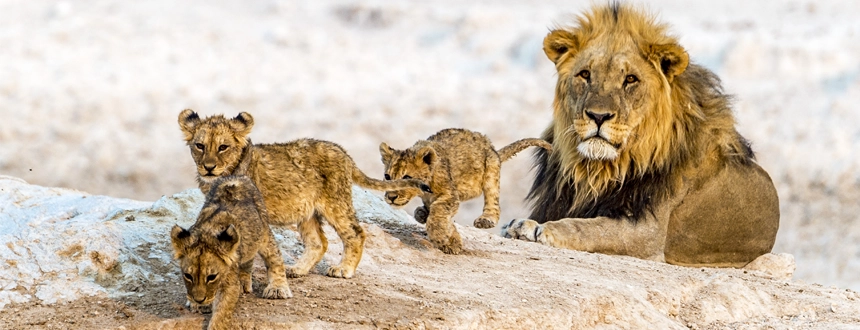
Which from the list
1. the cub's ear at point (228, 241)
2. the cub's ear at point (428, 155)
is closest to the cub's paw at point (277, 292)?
the cub's ear at point (228, 241)

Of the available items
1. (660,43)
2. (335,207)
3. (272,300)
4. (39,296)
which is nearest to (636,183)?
(660,43)

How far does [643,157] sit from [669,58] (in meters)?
0.56

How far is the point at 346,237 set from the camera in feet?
18.6

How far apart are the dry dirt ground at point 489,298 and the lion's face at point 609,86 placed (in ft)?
2.56

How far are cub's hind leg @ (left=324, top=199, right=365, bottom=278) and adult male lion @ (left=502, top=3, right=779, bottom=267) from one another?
1.88 metres

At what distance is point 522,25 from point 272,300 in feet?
38.8

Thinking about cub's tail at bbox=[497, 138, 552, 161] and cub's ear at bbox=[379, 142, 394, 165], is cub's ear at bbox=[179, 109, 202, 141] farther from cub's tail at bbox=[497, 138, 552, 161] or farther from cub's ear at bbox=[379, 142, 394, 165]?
cub's tail at bbox=[497, 138, 552, 161]

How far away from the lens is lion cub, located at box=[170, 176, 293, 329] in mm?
4840

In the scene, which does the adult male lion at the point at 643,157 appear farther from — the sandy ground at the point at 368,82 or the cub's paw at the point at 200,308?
the sandy ground at the point at 368,82

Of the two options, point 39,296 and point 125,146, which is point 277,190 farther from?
point 125,146

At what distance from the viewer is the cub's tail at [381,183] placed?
593cm

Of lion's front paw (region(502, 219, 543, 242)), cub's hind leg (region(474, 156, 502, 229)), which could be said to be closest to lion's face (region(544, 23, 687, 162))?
lion's front paw (region(502, 219, 543, 242))

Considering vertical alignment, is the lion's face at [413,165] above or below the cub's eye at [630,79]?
below

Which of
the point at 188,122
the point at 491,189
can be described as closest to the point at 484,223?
the point at 491,189
